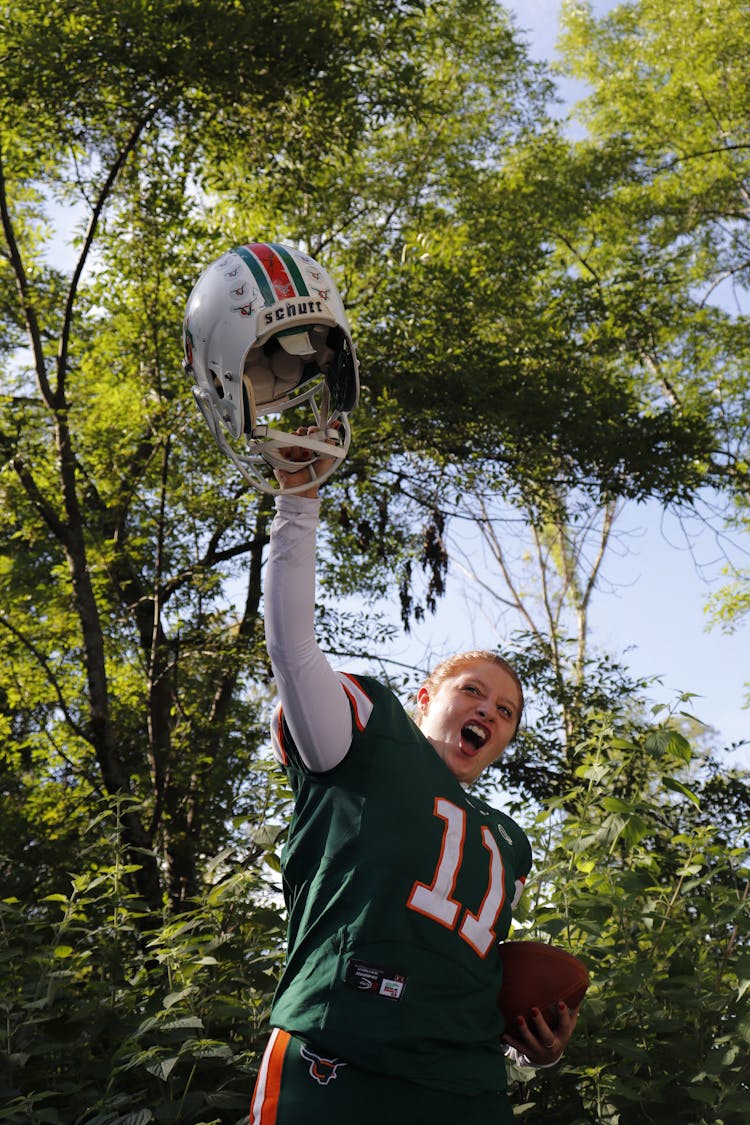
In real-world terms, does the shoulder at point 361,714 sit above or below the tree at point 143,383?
below

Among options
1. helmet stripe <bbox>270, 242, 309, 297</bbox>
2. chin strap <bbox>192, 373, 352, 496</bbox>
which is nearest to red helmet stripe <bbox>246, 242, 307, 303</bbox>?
helmet stripe <bbox>270, 242, 309, 297</bbox>

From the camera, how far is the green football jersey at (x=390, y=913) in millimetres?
1662

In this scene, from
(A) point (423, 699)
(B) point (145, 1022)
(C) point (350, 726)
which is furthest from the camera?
(B) point (145, 1022)

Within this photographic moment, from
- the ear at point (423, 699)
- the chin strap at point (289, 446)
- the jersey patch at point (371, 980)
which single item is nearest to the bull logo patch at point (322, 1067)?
the jersey patch at point (371, 980)

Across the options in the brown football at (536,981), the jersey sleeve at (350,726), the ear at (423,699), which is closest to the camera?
the jersey sleeve at (350,726)

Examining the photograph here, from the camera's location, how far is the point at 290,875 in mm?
1831

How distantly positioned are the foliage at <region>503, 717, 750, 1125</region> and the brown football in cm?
52

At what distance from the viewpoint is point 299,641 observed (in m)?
1.67

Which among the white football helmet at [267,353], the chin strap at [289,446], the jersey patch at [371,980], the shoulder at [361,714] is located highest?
the white football helmet at [267,353]

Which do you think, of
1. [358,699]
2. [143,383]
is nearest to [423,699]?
[358,699]

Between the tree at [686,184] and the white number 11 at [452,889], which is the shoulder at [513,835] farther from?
the tree at [686,184]

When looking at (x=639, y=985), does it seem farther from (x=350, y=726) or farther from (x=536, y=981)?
(x=350, y=726)

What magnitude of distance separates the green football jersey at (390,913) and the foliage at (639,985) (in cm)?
80

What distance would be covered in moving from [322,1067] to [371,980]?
0.50 feet
